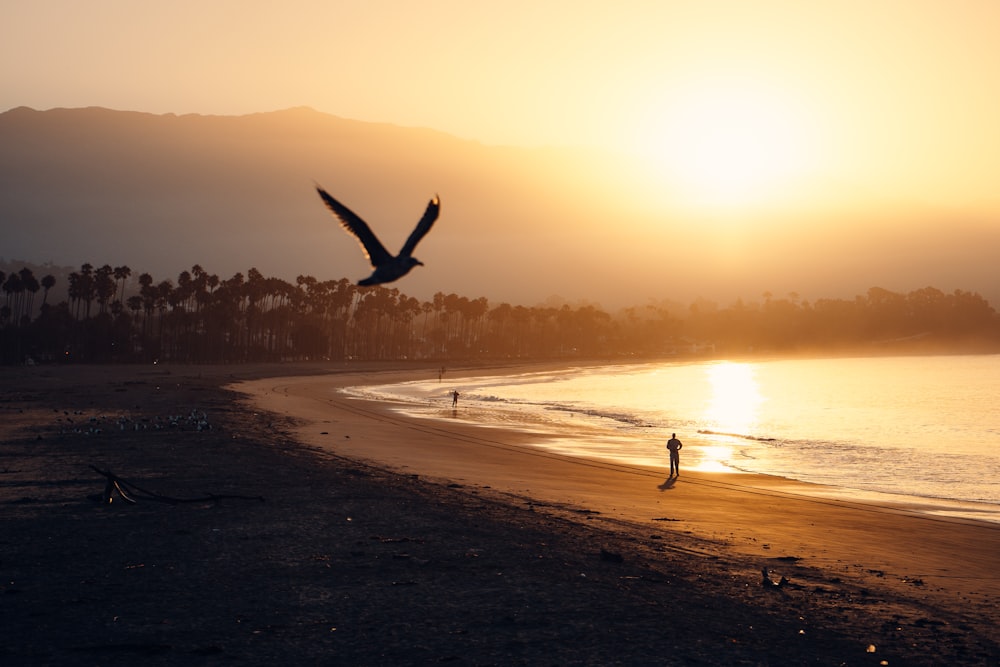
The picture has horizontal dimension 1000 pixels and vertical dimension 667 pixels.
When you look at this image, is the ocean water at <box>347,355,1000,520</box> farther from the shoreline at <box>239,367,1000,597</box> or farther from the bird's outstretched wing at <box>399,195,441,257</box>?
the bird's outstretched wing at <box>399,195,441,257</box>

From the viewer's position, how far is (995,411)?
278 ft

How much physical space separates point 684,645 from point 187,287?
163 meters

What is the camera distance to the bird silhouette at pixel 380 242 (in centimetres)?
943

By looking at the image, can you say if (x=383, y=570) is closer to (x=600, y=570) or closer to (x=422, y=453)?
(x=600, y=570)

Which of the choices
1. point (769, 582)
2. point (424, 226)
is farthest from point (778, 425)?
point (424, 226)

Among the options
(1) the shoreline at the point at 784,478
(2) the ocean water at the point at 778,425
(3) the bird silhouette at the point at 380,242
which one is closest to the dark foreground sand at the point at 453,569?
(1) the shoreline at the point at 784,478

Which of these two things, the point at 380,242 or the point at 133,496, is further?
the point at 133,496

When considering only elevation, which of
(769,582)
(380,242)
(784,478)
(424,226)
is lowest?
(784,478)

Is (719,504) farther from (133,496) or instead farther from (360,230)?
(360,230)

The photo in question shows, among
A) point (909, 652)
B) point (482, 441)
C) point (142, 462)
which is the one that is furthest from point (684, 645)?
Answer: point (482, 441)

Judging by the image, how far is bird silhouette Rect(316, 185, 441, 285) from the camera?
9.43 m

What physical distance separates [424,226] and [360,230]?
37.8 inches

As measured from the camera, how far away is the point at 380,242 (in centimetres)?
951

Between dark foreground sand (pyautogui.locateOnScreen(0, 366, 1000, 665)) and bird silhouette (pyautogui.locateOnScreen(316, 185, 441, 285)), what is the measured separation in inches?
215
